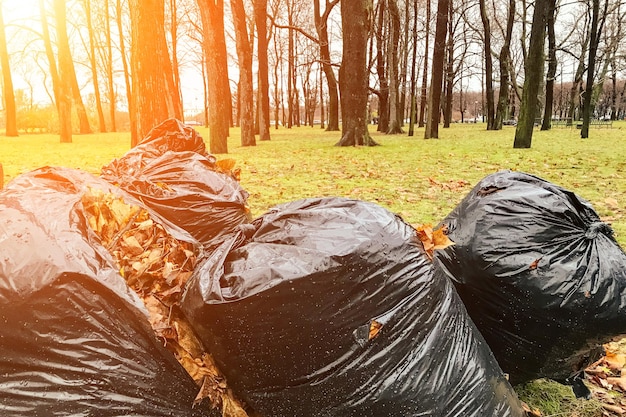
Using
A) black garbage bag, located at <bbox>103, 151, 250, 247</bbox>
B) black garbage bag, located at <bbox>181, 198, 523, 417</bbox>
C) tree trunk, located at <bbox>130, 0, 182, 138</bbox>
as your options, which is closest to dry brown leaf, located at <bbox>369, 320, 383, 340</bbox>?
black garbage bag, located at <bbox>181, 198, 523, 417</bbox>

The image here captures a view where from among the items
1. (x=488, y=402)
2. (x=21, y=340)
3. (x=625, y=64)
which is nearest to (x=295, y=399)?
(x=488, y=402)

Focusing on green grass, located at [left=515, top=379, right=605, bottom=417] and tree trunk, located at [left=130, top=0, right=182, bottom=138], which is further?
tree trunk, located at [left=130, top=0, right=182, bottom=138]

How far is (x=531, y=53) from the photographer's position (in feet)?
35.7

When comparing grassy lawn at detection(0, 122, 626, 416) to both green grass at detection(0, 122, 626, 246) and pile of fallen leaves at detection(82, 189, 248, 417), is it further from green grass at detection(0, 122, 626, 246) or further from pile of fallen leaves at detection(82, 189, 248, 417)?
pile of fallen leaves at detection(82, 189, 248, 417)

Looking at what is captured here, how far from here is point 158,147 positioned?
8.92ft

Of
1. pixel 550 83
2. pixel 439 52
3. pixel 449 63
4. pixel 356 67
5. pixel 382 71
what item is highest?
pixel 449 63

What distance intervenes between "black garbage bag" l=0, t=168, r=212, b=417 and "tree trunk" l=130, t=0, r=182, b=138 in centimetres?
573

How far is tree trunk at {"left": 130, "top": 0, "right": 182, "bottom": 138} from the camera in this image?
6.47 meters

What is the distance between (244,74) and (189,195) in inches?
493

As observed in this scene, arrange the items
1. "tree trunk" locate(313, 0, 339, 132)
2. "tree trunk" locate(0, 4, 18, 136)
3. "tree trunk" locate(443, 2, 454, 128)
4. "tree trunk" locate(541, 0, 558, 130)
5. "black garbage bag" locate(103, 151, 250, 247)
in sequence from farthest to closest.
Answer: "tree trunk" locate(443, 2, 454, 128) → "tree trunk" locate(541, 0, 558, 130) → "tree trunk" locate(313, 0, 339, 132) → "tree trunk" locate(0, 4, 18, 136) → "black garbage bag" locate(103, 151, 250, 247)

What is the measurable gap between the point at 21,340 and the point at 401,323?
3.43 feet

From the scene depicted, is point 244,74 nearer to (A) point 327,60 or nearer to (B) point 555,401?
(A) point 327,60

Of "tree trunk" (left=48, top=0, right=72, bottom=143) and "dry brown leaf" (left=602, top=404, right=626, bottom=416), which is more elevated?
"tree trunk" (left=48, top=0, right=72, bottom=143)

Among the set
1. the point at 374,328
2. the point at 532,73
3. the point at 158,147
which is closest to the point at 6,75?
the point at 532,73
